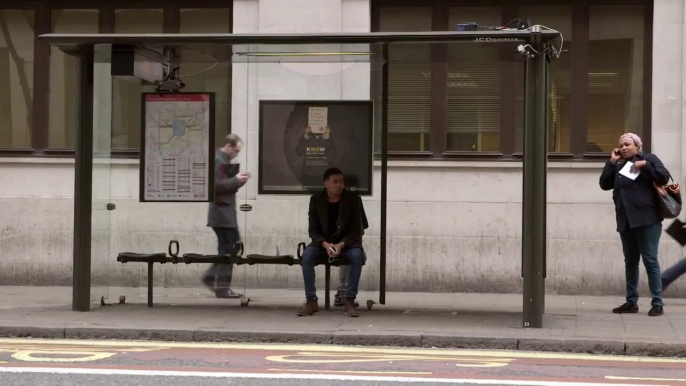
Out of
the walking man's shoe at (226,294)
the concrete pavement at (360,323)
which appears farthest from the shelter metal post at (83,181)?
the walking man's shoe at (226,294)

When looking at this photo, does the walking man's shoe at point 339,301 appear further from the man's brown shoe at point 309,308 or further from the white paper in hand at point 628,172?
the white paper in hand at point 628,172

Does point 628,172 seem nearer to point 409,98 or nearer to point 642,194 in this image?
point 642,194

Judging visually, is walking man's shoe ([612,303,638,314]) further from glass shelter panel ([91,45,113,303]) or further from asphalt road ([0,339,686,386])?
glass shelter panel ([91,45,113,303])

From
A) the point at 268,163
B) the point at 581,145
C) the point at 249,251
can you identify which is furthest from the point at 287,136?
the point at 581,145

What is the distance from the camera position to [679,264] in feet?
39.3

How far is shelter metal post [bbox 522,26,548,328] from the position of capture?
9547 mm

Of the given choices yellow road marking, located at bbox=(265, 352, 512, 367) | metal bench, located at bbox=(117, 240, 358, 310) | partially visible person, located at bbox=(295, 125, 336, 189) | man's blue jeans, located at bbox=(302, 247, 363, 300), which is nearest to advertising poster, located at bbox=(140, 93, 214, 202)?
metal bench, located at bbox=(117, 240, 358, 310)

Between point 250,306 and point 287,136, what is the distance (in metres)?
1.84

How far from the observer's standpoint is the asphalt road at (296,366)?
7.31 metres

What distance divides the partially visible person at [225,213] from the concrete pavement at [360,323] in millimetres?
172

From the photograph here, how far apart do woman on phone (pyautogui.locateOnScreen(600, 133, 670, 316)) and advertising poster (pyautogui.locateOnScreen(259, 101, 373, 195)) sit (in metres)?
2.53

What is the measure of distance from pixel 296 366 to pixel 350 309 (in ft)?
8.46

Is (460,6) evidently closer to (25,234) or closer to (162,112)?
(162,112)

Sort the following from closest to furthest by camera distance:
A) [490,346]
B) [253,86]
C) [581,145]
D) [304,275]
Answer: [490,346]
[304,275]
[253,86]
[581,145]
